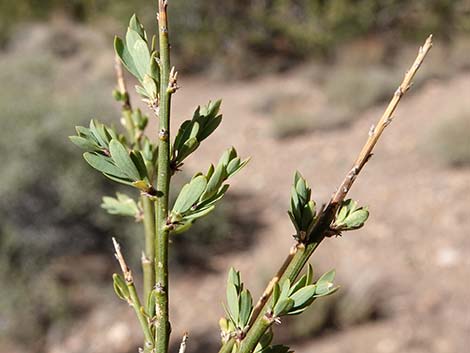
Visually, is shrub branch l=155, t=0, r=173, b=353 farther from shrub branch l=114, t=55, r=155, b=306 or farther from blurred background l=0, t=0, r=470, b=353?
blurred background l=0, t=0, r=470, b=353

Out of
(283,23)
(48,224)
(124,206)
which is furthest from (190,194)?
(283,23)

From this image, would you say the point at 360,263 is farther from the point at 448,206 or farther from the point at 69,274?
the point at 69,274

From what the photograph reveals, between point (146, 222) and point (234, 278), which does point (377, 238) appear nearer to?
point (146, 222)

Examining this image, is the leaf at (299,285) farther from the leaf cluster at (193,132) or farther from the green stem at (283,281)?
the leaf cluster at (193,132)

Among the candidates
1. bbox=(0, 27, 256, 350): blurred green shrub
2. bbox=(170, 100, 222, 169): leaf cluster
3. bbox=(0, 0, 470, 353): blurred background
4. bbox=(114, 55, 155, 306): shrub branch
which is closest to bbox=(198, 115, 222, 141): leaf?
bbox=(170, 100, 222, 169): leaf cluster

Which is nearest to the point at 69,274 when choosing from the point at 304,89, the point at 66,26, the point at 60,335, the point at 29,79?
the point at 60,335

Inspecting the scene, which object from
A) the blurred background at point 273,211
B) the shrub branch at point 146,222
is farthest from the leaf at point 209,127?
the blurred background at point 273,211

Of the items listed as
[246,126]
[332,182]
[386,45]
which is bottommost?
[332,182]
